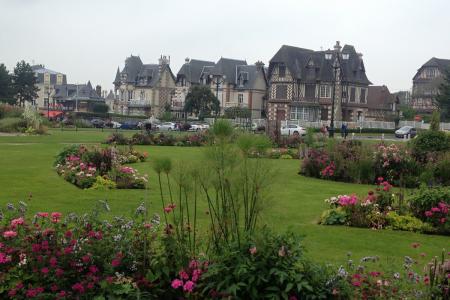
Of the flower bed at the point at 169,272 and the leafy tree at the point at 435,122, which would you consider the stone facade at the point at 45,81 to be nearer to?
the leafy tree at the point at 435,122

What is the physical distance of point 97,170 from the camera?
54.4 ft

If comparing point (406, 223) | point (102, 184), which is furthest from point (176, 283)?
point (102, 184)

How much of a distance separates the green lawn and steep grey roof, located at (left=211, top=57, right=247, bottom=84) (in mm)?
61714

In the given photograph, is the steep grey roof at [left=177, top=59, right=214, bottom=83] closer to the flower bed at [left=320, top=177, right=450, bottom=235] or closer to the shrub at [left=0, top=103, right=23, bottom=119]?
the shrub at [left=0, top=103, right=23, bottom=119]

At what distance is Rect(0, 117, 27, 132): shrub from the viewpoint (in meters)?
45.1

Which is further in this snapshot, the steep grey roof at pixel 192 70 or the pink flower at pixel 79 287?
the steep grey roof at pixel 192 70

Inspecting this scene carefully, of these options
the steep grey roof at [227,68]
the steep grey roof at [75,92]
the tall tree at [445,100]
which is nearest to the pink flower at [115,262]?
the tall tree at [445,100]

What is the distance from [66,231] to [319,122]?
59799 millimetres

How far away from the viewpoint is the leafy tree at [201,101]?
7400 centimetres

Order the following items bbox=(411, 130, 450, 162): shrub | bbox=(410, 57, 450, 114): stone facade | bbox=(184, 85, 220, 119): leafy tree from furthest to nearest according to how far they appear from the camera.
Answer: bbox=(410, 57, 450, 114): stone facade, bbox=(184, 85, 220, 119): leafy tree, bbox=(411, 130, 450, 162): shrub

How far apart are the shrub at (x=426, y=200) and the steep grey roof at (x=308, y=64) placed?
192ft

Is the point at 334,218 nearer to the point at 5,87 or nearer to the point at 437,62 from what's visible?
the point at 5,87

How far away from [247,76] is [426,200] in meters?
70.9

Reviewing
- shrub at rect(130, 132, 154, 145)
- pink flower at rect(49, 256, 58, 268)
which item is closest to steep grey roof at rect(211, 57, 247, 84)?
shrub at rect(130, 132, 154, 145)
